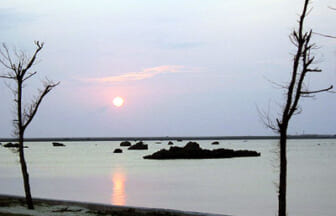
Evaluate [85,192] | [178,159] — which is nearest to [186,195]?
[85,192]

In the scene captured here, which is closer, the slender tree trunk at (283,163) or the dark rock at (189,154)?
the slender tree trunk at (283,163)

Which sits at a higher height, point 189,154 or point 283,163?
point 283,163

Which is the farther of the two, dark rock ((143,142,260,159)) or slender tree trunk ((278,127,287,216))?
dark rock ((143,142,260,159))

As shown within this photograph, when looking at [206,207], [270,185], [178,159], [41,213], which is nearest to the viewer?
[41,213]

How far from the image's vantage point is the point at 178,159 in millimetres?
93250

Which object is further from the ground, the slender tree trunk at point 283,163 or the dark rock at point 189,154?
the slender tree trunk at point 283,163

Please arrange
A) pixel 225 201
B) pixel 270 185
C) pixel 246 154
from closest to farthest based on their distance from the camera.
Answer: pixel 225 201 < pixel 270 185 < pixel 246 154

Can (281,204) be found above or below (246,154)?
above

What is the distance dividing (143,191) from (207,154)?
54537 millimetres

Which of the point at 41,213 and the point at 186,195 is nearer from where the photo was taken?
the point at 41,213

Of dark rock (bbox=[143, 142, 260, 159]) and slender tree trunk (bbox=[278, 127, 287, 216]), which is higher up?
slender tree trunk (bbox=[278, 127, 287, 216])

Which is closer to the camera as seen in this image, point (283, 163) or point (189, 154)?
point (283, 163)

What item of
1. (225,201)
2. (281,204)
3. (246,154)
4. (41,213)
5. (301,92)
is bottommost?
(246,154)

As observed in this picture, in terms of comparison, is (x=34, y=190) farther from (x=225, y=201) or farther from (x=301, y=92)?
(x=301, y=92)
